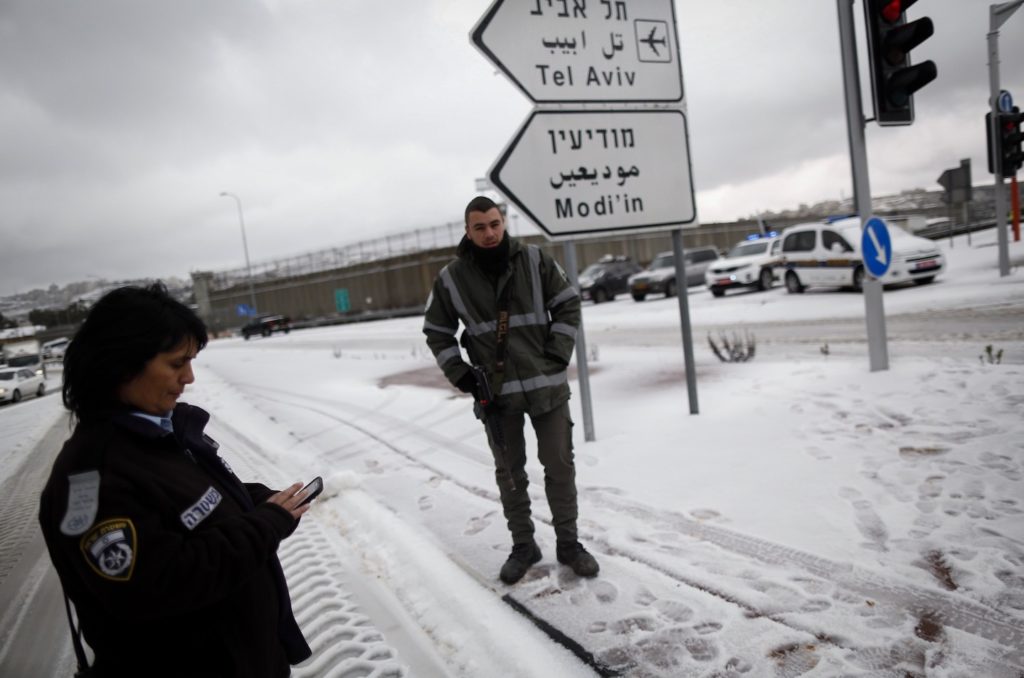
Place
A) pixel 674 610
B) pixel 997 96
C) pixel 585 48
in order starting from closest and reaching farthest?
pixel 674 610, pixel 585 48, pixel 997 96

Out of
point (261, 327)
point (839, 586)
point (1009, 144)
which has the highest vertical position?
point (1009, 144)

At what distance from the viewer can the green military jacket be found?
9.71 feet

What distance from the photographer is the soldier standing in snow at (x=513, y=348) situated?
2953 millimetres

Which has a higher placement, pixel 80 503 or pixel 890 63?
pixel 890 63

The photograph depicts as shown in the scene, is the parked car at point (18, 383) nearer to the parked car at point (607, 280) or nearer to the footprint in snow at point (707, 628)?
the footprint in snow at point (707, 628)

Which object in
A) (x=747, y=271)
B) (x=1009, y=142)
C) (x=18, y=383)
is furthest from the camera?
(x=747, y=271)

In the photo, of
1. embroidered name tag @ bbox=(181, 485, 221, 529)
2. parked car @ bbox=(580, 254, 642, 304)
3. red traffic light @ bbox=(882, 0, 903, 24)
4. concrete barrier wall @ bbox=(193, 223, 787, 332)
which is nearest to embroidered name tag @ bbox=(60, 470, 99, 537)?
embroidered name tag @ bbox=(181, 485, 221, 529)

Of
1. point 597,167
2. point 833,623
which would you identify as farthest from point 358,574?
point 597,167

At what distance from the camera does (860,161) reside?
19.2ft

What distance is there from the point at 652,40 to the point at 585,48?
68 cm

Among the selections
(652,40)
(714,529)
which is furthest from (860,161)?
(714,529)

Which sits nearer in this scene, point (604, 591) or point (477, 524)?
point (604, 591)

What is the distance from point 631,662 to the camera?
2312mm

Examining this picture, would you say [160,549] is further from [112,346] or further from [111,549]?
[112,346]
